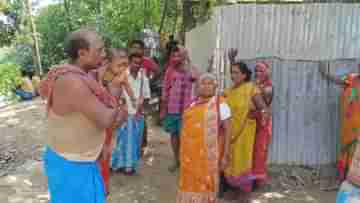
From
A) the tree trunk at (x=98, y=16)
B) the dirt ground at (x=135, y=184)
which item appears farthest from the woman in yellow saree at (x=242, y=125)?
the tree trunk at (x=98, y=16)

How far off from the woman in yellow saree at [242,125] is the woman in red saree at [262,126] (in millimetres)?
90

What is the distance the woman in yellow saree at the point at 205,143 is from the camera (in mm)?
3418

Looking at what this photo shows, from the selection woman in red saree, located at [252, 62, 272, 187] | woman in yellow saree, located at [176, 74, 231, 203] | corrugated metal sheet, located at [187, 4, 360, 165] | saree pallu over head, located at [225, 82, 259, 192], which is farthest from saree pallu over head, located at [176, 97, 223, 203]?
corrugated metal sheet, located at [187, 4, 360, 165]

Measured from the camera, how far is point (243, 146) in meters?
4.14

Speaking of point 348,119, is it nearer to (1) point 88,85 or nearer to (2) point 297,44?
(2) point 297,44

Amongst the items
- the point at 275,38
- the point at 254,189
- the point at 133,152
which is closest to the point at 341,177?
the point at 254,189

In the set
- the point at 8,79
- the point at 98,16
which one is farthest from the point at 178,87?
the point at 98,16

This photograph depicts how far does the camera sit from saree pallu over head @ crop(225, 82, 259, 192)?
12.9 feet

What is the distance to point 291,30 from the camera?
4.86 m

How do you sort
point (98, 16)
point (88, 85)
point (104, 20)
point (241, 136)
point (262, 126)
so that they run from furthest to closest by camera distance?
point (104, 20), point (98, 16), point (262, 126), point (241, 136), point (88, 85)

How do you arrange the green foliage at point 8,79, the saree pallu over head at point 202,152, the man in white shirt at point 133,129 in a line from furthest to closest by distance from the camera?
the green foliage at point 8,79 < the man in white shirt at point 133,129 < the saree pallu over head at point 202,152

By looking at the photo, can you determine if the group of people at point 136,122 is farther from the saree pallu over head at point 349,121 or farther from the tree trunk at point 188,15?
the tree trunk at point 188,15

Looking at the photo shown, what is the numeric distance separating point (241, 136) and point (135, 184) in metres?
1.50

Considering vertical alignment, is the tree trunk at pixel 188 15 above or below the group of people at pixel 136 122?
above
